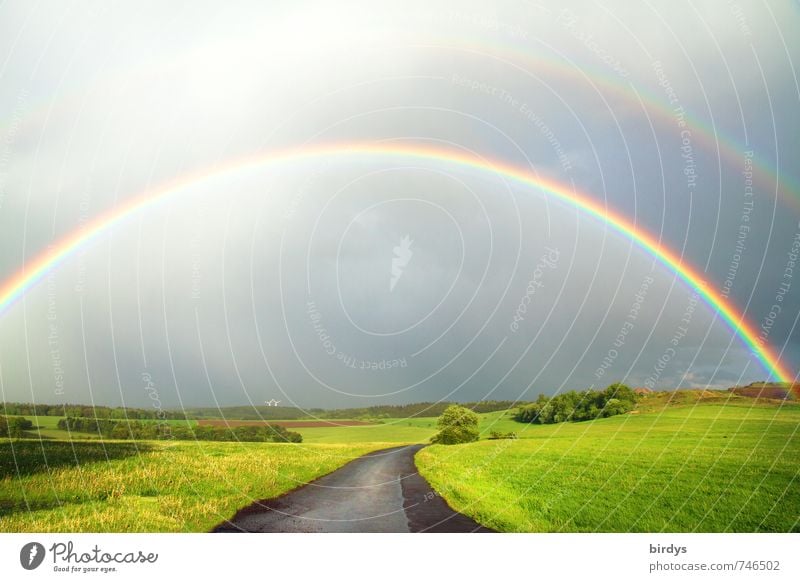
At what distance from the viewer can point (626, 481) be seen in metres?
22.3

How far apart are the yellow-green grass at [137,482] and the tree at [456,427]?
1236cm

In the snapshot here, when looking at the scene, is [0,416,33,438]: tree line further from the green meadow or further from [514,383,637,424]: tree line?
[514,383,637,424]: tree line

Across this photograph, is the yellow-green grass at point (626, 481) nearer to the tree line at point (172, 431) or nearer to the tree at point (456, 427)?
the tree at point (456, 427)

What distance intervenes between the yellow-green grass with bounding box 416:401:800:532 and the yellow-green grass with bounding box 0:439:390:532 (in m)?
7.17

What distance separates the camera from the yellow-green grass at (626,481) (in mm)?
18328

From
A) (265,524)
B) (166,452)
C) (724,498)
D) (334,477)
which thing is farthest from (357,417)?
(724,498)

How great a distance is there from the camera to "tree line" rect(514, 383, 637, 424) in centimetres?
4422

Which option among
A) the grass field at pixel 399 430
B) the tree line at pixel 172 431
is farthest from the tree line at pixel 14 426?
the grass field at pixel 399 430

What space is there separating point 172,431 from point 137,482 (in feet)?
35.9

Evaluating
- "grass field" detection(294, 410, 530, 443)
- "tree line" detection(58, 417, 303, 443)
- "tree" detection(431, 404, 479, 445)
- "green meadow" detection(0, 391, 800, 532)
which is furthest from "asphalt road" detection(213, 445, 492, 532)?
"tree" detection(431, 404, 479, 445)
